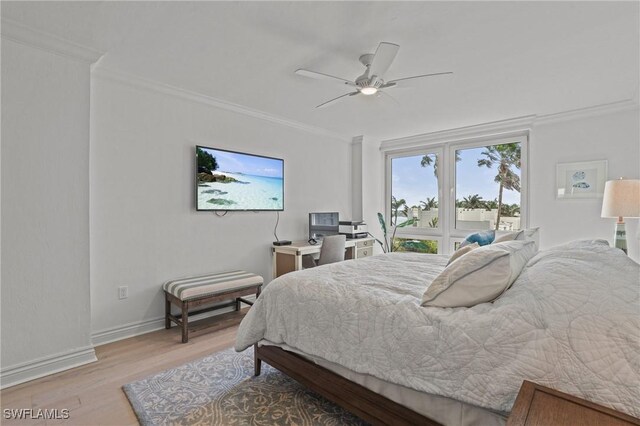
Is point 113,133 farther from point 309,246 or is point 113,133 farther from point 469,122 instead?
point 469,122

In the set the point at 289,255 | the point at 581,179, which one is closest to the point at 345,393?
the point at 289,255

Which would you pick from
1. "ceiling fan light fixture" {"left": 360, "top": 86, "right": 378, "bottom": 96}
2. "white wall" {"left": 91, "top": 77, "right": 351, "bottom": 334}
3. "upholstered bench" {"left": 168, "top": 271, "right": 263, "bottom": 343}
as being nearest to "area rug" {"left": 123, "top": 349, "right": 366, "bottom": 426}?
"upholstered bench" {"left": 168, "top": 271, "right": 263, "bottom": 343}

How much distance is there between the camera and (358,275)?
210 centimetres

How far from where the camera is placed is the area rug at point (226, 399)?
5.57 ft

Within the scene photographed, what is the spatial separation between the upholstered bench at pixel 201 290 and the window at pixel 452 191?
121 inches

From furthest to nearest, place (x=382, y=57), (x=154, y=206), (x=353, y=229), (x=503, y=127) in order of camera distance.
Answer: (x=353, y=229) → (x=503, y=127) → (x=154, y=206) → (x=382, y=57)

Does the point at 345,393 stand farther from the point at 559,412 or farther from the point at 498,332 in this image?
the point at 559,412

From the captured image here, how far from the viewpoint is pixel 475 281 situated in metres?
1.41

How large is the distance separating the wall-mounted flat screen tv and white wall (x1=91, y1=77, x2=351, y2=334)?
0.11 m

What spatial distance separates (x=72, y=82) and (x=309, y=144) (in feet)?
9.19

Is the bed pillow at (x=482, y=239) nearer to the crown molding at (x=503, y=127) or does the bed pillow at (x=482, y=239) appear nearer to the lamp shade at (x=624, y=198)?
the lamp shade at (x=624, y=198)

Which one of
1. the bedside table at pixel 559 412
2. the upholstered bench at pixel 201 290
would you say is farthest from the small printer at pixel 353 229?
the bedside table at pixel 559 412

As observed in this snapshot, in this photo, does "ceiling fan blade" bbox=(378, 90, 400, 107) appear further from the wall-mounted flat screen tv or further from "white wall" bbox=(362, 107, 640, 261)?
"white wall" bbox=(362, 107, 640, 261)

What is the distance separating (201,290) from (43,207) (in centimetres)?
131
